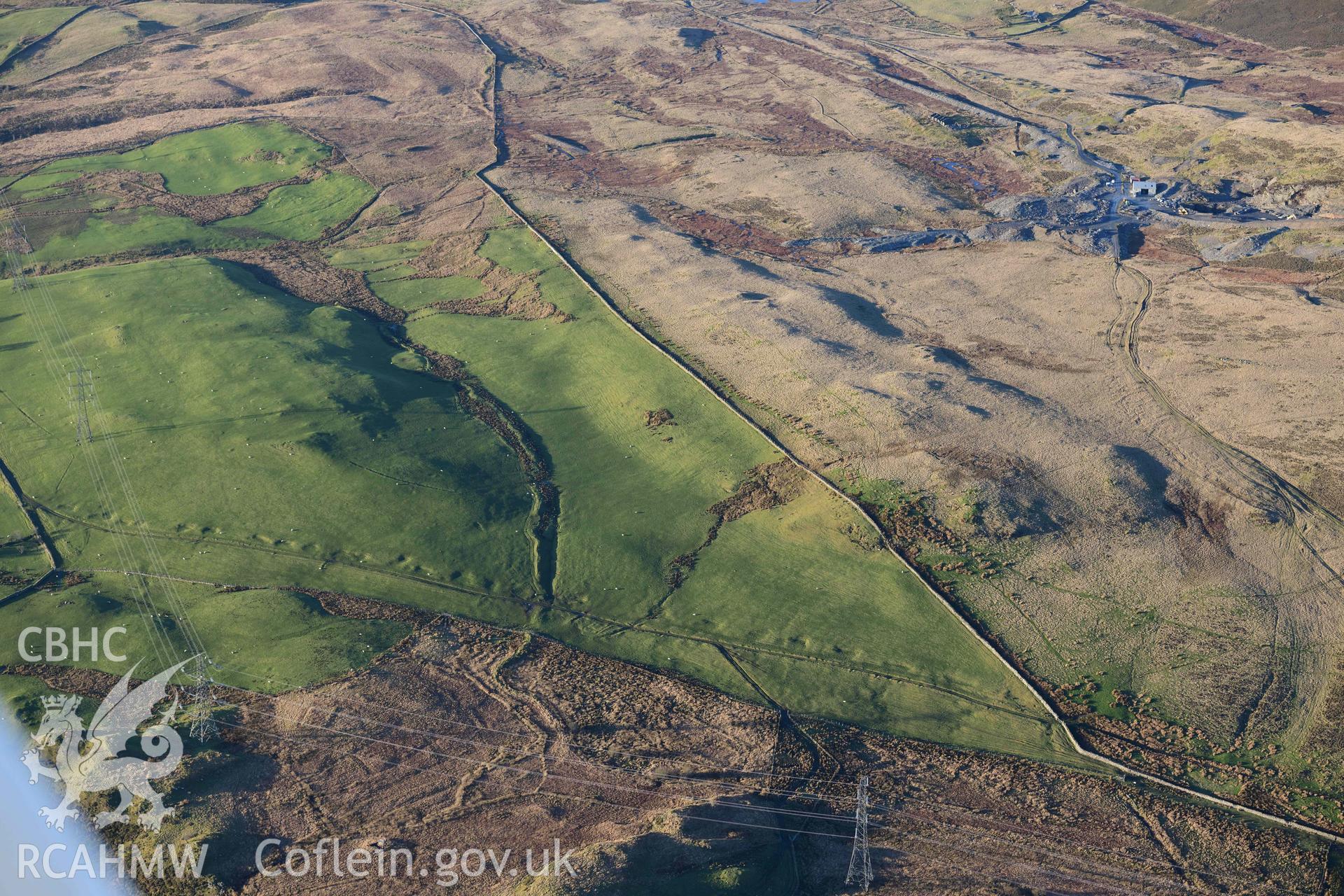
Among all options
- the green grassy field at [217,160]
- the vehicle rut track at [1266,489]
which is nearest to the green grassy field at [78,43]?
the green grassy field at [217,160]

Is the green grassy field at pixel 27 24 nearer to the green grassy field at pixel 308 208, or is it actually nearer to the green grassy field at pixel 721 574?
the green grassy field at pixel 308 208

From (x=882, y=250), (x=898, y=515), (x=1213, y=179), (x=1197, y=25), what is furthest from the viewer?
(x=1197, y=25)

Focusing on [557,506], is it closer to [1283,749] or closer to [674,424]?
[674,424]

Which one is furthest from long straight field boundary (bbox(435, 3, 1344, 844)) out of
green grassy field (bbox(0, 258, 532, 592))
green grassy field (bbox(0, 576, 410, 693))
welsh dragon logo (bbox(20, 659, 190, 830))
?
welsh dragon logo (bbox(20, 659, 190, 830))

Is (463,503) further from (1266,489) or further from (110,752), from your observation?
(1266,489)

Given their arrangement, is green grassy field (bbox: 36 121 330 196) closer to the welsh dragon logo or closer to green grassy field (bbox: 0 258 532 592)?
green grassy field (bbox: 0 258 532 592)

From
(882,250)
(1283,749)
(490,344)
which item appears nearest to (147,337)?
(490,344)
